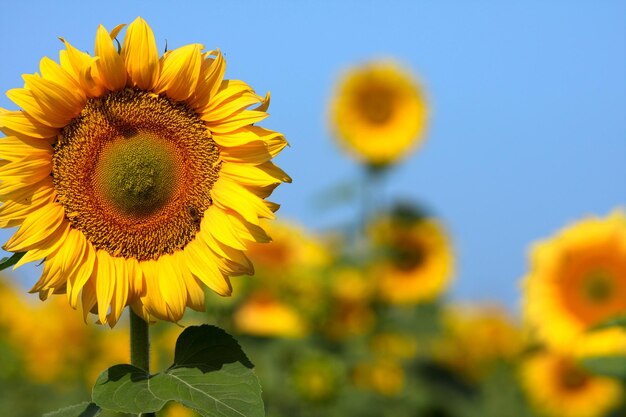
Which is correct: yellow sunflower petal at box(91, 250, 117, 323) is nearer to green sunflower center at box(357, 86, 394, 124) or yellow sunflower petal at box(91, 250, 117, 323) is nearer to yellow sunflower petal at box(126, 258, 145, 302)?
yellow sunflower petal at box(126, 258, 145, 302)

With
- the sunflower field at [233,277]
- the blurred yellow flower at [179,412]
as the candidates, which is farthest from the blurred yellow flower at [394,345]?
the blurred yellow flower at [179,412]

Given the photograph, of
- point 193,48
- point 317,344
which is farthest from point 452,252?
point 193,48

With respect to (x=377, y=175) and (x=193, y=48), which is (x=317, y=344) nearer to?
(x=377, y=175)

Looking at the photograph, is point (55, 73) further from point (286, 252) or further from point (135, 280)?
point (286, 252)

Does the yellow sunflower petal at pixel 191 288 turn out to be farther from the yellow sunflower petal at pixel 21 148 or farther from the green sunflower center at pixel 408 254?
the green sunflower center at pixel 408 254

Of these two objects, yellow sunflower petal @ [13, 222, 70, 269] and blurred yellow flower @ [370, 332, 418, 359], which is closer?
yellow sunflower petal @ [13, 222, 70, 269]

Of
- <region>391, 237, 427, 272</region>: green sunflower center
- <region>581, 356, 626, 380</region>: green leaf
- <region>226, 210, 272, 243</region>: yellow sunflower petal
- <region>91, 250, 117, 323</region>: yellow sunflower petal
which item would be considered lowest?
<region>91, 250, 117, 323</region>: yellow sunflower petal

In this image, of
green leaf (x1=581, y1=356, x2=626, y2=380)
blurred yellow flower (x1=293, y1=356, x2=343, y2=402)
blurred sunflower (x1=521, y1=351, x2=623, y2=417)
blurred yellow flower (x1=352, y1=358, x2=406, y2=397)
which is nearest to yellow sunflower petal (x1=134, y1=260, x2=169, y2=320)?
green leaf (x1=581, y1=356, x2=626, y2=380)
